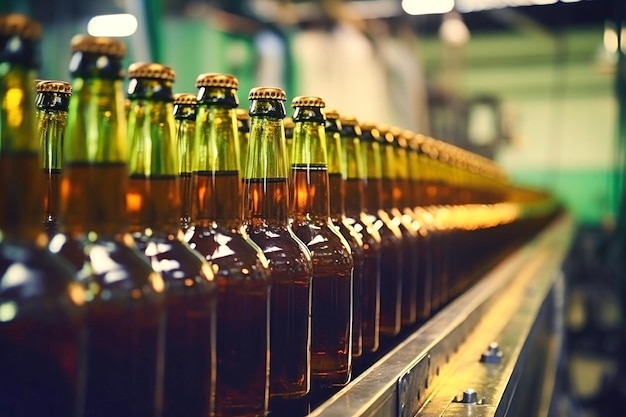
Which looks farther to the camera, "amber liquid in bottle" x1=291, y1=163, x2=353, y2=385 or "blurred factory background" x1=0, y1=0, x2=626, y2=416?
"blurred factory background" x1=0, y1=0, x2=626, y2=416

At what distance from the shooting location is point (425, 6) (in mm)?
6914

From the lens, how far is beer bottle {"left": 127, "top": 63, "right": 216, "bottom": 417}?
1.99ft

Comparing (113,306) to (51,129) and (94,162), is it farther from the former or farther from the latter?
(51,129)

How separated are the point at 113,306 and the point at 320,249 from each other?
0.38m

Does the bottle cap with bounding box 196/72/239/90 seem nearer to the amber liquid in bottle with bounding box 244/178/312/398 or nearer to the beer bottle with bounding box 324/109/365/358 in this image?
the amber liquid in bottle with bounding box 244/178/312/398

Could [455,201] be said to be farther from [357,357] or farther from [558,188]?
[558,188]

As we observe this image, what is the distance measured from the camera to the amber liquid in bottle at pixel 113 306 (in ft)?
1.78

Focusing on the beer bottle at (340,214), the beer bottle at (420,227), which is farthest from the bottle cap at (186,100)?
the beer bottle at (420,227)

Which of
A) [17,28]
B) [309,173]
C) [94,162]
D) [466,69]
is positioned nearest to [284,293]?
[309,173]

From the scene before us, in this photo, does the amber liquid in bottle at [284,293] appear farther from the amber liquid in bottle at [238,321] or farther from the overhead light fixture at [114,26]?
the overhead light fixture at [114,26]

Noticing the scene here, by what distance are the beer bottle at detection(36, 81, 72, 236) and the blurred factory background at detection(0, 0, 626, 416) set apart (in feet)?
5.54

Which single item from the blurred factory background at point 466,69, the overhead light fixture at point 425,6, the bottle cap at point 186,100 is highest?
the overhead light fixture at point 425,6

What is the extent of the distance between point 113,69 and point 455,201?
1.54 meters

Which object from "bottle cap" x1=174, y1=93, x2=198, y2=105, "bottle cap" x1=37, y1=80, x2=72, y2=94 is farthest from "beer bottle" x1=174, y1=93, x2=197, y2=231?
"bottle cap" x1=37, y1=80, x2=72, y2=94
